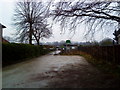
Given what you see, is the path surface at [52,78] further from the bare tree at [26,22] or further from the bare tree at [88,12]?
the bare tree at [26,22]

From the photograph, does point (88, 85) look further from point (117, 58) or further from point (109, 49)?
point (109, 49)

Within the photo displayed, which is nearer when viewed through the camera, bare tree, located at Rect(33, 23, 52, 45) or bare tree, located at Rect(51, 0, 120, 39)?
bare tree, located at Rect(51, 0, 120, 39)

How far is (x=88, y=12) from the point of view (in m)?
5.84

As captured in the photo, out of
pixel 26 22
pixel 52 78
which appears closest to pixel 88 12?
pixel 52 78

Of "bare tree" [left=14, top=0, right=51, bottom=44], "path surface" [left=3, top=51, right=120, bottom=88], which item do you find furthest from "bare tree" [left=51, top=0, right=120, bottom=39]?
"bare tree" [left=14, top=0, right=51, bottom=44]

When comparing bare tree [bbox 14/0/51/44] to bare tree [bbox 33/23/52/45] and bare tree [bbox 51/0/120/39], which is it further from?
bare tree [bbox 51/0/120/39]

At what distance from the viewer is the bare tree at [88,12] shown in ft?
17.7

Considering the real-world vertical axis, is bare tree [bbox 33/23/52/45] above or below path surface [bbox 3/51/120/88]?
above

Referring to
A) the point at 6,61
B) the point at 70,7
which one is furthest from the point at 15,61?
the point at 70,7

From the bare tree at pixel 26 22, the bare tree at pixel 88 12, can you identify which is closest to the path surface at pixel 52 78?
the bare tree at pixel 88 12

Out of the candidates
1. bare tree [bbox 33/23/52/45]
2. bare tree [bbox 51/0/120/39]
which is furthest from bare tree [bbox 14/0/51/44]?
bare tree [bbox 51/0/120/39]

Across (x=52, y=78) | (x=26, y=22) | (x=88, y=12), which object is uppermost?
(x=26, y=22)

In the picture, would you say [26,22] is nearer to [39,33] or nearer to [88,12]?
[39,33]

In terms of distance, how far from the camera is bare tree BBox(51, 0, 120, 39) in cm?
539
